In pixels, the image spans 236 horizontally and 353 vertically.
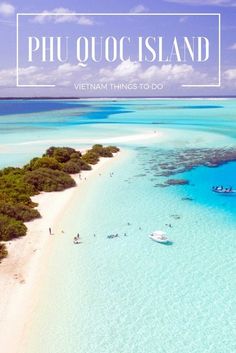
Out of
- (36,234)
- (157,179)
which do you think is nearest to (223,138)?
(157,179)

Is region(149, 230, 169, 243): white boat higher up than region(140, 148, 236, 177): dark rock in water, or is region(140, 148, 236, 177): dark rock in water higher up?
region(140, 148, 236, 177): dark rock in water

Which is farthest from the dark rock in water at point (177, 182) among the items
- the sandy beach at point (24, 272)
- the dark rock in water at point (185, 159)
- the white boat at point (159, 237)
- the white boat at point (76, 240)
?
the white boat at point (76, 240)

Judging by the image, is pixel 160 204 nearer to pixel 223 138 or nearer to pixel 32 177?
pixel 32 177

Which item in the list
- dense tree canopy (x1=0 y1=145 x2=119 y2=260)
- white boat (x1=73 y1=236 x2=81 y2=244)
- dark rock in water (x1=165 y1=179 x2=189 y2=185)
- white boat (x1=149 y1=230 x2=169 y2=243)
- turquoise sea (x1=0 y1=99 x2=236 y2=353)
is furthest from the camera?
dark rock in water (x1=165 y1=179 x2=189 y2=185)

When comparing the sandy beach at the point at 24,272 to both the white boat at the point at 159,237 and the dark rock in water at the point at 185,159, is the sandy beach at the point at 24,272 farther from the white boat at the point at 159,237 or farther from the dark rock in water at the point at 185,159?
the dark rock in water at the point at 185,159

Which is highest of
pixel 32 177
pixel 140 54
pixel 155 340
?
pixel 140 54

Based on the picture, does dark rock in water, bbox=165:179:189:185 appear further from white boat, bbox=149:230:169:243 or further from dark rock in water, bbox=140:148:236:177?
white boat, bbox=149:230:169:243

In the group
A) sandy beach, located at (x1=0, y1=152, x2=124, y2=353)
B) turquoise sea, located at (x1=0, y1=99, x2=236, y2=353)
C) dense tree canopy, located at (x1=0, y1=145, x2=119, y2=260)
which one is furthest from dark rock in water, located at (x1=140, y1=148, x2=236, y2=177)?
sandy beach, located at (x1=0, y1=152, x2=124, y2=353)

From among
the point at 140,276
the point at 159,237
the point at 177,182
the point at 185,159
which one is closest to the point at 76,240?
the point at 159,237
